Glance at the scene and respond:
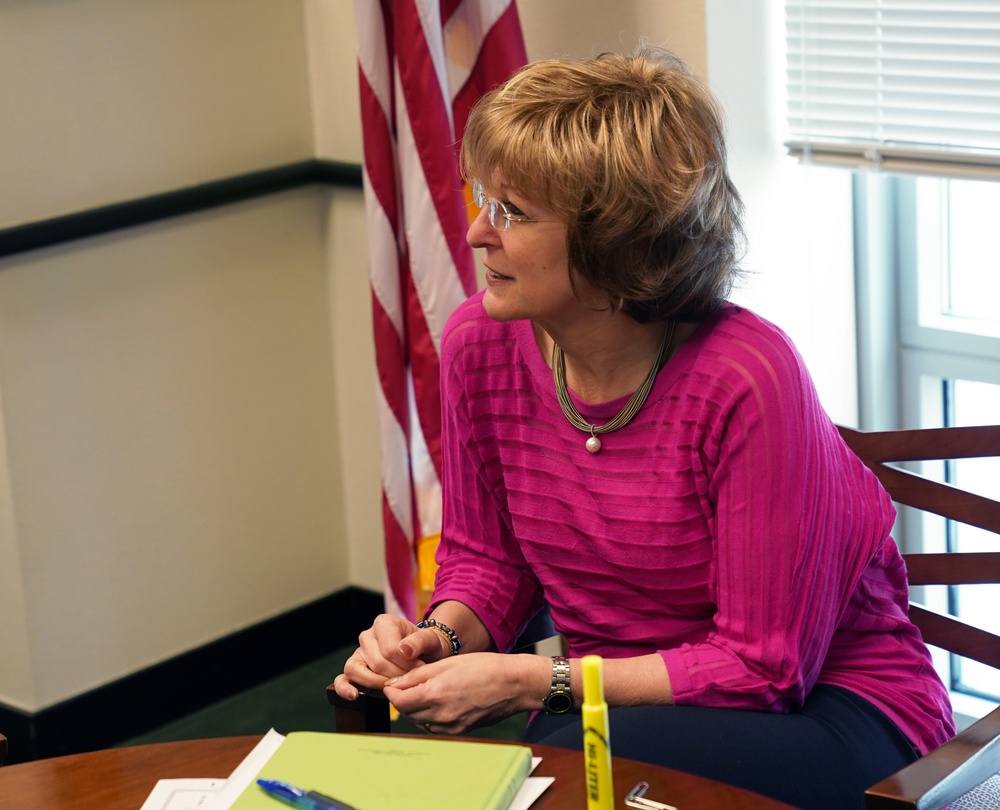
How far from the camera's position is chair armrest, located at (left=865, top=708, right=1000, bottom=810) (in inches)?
47.4

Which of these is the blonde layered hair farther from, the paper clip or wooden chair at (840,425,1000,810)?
the paper clip

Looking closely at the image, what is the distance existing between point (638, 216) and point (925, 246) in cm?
113

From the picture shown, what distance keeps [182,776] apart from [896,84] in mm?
1616

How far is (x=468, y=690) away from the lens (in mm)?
1508

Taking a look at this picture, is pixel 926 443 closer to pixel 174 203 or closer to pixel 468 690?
pixel 468 690

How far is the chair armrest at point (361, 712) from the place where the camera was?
5.00 ft

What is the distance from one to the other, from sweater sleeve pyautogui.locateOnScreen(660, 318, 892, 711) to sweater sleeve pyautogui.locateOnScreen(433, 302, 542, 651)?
0.29 m

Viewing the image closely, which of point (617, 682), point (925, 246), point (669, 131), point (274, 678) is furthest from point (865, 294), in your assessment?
point (274, 678)

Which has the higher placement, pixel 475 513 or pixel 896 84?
pixel 896 84

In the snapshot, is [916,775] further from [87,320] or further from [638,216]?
Answer: [87,320]

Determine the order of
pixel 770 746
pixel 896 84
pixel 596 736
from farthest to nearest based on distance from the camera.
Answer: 1. pixel 896 84
2. pixel 770 746
3. pixel 596 736

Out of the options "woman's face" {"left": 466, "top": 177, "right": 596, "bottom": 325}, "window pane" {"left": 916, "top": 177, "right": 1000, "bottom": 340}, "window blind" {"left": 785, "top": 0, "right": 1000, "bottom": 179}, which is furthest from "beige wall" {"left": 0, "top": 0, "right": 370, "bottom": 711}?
"woman's face" {"left": 466, "top": 177, "right": 596, "bottom": 325}

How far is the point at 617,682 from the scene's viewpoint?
A: 1539mm

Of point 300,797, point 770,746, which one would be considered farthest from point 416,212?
point 300,797
